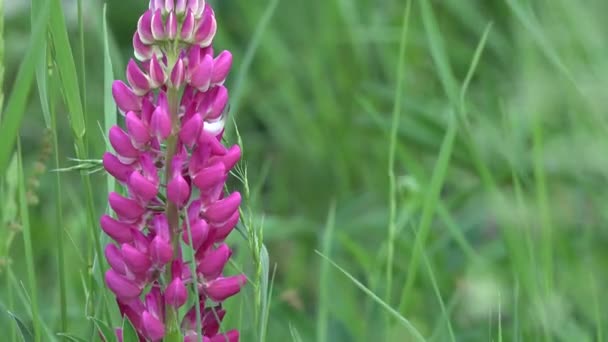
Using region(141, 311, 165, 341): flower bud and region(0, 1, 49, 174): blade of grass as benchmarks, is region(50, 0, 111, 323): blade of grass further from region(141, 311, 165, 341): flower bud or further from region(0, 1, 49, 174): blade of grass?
region(141, 311, 165, 341): flower bud

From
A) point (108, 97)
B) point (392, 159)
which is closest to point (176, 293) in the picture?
point (108, 97)

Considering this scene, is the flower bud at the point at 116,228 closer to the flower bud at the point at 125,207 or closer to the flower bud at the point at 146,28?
the flower bud at the point at 125,207

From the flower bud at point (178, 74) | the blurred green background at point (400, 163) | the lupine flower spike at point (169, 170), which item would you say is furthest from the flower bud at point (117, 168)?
the blurred green background at point (400, 163)

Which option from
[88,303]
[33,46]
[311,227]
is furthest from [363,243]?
[33,46]

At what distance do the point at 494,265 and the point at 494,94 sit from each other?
0.96m

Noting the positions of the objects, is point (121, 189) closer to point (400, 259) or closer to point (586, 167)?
point (400, 259)

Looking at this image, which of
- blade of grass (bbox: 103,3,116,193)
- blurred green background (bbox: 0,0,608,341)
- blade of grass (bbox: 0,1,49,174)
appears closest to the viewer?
blade of grass (bbox: 0,1,49,174)

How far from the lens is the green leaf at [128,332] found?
1.37 metres

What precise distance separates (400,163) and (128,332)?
7.04ft

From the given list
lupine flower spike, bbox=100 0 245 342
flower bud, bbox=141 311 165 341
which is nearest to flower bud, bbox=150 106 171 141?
lupine flower spike, bbox=100 0 245 342

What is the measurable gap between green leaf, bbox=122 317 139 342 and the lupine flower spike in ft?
0.05

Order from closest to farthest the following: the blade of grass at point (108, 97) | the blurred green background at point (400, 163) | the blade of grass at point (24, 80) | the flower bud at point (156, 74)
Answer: the blade of grass at point (24, 80)
the flower bud at point (156, 74)
the blade of grass at point (108, 97)
the blurred green background at point (400, 163)

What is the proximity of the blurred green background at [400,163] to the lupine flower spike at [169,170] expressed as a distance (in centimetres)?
38

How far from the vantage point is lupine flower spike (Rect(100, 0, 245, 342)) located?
1362 mm
